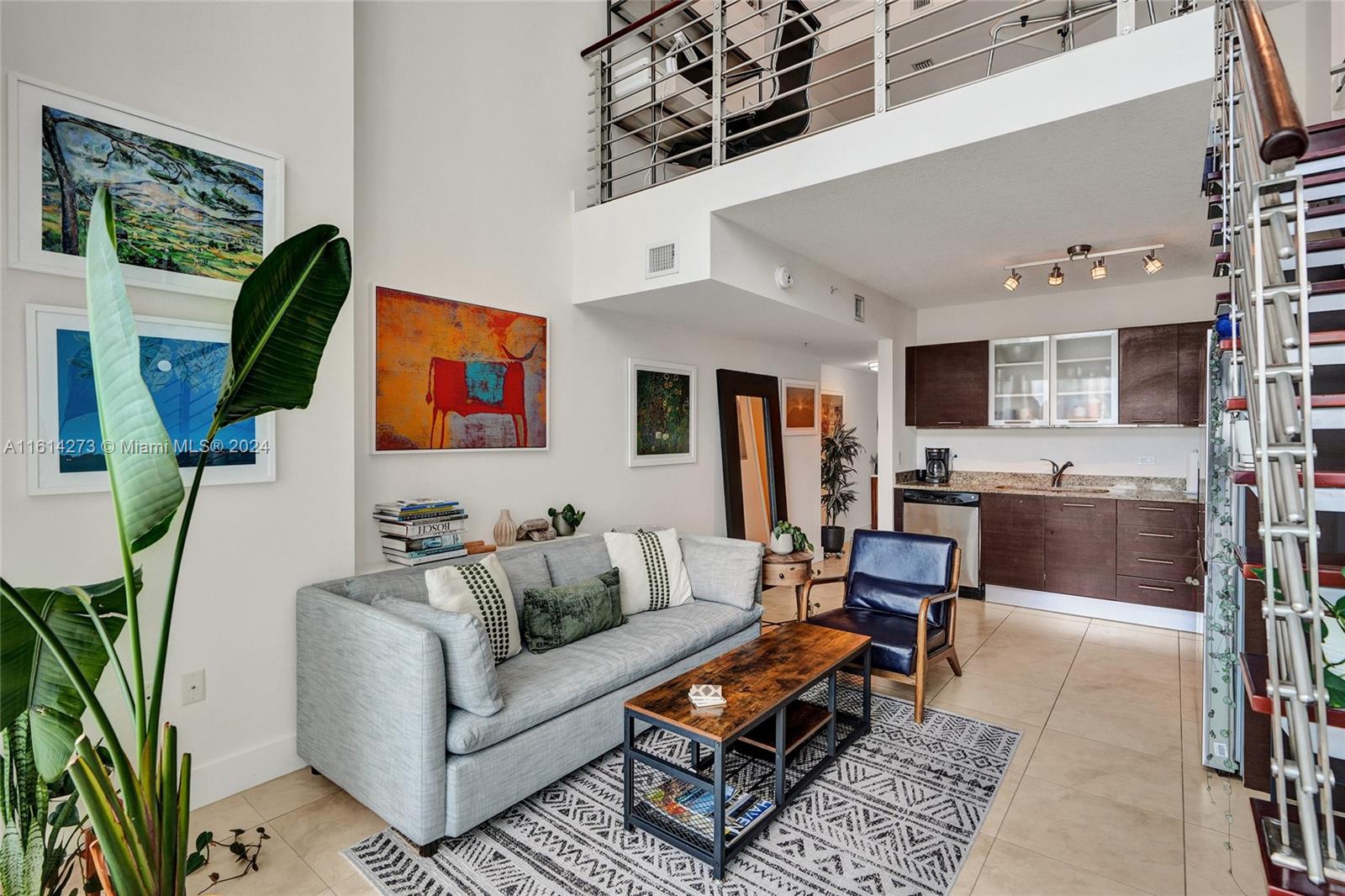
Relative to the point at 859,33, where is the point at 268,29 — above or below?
below

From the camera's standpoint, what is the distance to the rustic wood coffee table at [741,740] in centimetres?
219

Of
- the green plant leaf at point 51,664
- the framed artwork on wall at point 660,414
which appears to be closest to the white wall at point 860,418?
the framed artwork on wall at point 660,414

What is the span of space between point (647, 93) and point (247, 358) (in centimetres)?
413

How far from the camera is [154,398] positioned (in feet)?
7.92

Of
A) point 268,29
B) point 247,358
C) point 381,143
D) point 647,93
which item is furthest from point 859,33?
point 247,358

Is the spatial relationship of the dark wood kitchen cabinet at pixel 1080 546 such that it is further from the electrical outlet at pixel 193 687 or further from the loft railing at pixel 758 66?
the electrical outlet at pixel 193 687

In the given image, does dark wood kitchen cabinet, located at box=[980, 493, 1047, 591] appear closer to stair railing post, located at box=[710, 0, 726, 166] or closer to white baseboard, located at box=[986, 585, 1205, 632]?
white baseboard, located at box=[986, 585, 1205, 632]

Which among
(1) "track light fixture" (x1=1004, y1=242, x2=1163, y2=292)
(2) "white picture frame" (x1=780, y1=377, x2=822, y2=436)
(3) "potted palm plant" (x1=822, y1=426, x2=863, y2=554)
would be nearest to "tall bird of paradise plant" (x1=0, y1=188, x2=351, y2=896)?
(1) "track light fixture" (x1=1004, y1=242, x2=1163, y2=292)

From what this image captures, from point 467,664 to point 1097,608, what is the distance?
500 cm

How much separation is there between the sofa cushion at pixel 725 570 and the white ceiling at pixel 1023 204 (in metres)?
1.92

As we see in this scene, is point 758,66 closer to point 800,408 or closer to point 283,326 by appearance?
point 800,408

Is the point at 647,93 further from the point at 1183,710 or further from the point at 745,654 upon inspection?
the point at 1183,710

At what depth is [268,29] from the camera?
2.66m

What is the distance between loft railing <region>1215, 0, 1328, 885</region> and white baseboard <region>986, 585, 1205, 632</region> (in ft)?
14.0
